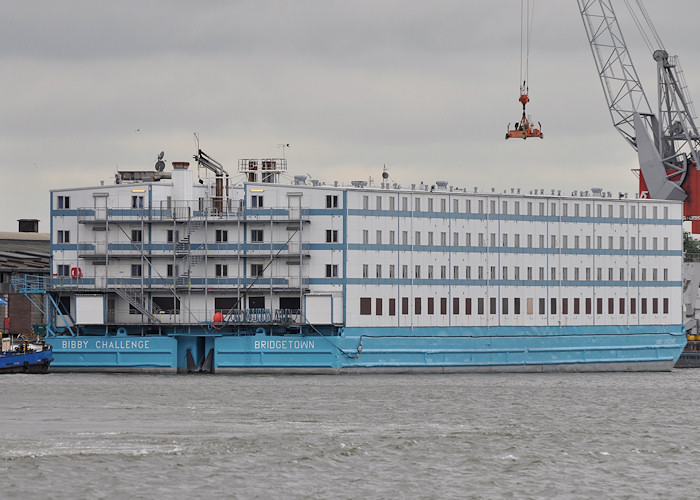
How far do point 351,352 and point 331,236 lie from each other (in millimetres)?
7323

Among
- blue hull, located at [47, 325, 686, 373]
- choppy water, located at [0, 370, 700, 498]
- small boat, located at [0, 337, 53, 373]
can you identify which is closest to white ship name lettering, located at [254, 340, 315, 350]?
blue hull, located at [47, 325, 686, 373]

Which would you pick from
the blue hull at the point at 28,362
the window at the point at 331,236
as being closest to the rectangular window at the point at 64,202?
the blue hull at the point at 28,362

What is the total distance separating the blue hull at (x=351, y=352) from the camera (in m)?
83.2

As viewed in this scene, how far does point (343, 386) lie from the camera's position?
7419 cm

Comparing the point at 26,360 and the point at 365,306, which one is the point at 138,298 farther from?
the point at 365,306

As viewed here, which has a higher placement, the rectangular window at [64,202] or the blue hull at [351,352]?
the rectangular window at [64,202]

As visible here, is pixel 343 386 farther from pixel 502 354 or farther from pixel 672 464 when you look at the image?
pixel 672 464

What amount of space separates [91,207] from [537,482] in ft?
161

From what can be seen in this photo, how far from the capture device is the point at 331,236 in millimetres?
85375

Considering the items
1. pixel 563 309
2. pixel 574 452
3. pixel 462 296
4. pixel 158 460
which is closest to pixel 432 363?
pixel 462 296

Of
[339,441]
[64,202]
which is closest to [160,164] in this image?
[64,202]

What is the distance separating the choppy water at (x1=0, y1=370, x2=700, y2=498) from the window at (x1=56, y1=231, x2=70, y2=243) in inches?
580

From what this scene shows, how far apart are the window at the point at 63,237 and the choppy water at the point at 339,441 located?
14742mm

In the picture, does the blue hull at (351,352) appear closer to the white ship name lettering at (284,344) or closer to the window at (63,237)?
the white ship name lettering at (284,344)
